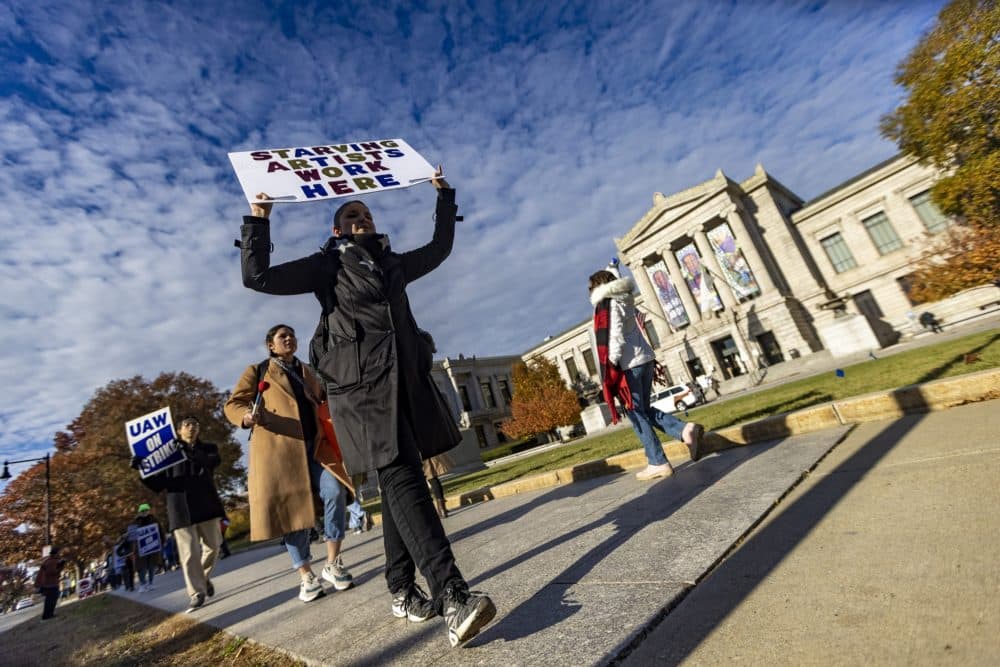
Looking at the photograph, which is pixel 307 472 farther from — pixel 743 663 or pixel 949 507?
pixel 949 507

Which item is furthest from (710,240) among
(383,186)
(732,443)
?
(383,186)

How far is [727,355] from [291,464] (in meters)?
36.7

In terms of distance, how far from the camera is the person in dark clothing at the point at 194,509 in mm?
4730

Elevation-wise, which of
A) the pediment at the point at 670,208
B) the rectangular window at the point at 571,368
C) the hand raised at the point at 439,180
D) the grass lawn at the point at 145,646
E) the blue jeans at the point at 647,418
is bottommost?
the grass lawn at the point at 145,646

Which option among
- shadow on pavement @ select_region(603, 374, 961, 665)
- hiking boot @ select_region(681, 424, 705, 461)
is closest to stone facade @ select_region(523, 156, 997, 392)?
hiking boot @ select_region(681, 424, 705, 461)

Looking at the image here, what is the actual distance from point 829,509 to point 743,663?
1.22 meters

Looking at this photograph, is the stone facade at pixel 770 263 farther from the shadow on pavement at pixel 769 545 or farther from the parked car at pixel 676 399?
the shadow on pavement at pixel 769 545

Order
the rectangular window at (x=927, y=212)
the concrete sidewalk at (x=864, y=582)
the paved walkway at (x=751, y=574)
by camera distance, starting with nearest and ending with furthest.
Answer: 1. the concrete sidewalk at (x=864, y=582)
2. the paved walkway at (x=751, y=574)
3. the rectangular window at (x=927, y=212)

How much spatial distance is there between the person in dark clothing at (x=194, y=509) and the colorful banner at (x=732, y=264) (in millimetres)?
35076

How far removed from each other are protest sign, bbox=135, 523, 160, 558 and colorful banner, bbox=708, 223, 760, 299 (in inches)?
1370

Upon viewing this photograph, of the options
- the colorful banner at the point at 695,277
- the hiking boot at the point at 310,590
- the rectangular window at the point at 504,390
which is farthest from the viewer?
the rectangular window at the point at 504,390

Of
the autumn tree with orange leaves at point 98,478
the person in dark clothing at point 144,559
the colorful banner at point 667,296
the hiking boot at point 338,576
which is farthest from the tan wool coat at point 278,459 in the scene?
the colorful banner at point 667,296

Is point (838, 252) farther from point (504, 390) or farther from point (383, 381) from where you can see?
point (383, 381)

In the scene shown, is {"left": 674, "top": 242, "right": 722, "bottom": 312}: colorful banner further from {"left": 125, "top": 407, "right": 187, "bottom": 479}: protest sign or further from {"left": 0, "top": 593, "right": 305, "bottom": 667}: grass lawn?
{"left": 0, "top": 593, "right": 305, "bottom": 667}: grass lawn
